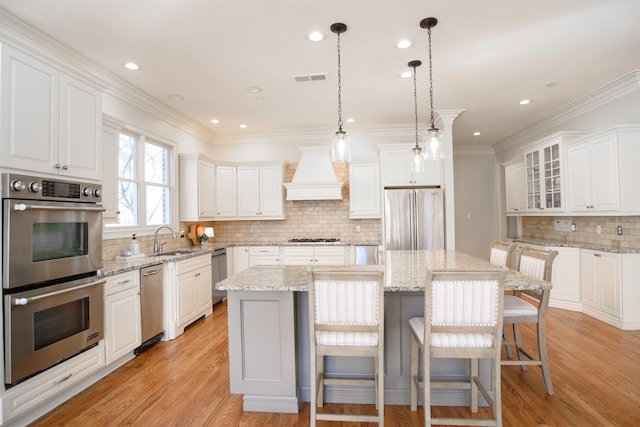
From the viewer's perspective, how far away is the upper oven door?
2.03 m

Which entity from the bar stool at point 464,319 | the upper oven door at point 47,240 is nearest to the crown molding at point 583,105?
the bar stool at point 464,319

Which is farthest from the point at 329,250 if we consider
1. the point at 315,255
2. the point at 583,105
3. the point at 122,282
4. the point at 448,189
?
the point at 583,105

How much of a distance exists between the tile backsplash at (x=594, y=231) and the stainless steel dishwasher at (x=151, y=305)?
543 centimetres

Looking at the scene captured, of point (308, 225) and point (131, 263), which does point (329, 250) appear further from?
point (131, 263)

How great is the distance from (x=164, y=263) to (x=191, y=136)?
2.47 meters

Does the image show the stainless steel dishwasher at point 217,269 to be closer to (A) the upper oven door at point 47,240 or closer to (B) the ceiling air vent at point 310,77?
(A) the upper oven door at point 47,240

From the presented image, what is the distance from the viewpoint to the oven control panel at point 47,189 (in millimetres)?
2043

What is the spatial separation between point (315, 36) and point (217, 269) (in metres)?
3.55

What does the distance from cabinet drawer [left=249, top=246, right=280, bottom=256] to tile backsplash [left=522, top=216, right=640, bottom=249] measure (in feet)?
14.5

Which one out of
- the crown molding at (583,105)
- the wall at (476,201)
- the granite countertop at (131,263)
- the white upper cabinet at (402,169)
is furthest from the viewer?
the wall at (476,201)

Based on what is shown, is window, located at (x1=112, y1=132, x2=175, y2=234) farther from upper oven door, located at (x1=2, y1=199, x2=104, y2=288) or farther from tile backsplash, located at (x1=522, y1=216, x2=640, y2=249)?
tile backsplash, located at (x1=522, y1=216, x2=640, y2=249)

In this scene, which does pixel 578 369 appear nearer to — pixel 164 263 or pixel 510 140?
pixel 164 263

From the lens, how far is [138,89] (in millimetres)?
3879

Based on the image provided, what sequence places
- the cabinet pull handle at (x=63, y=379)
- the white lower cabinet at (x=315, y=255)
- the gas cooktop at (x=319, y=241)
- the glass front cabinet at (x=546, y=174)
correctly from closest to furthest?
the cabinet pull handle at (x=63, y=379) < the glass front cabinet at (x=546, y=174) < the white lower cabinet at (x=315, y=255) < the gas cooktop at (x=319, y=241)
